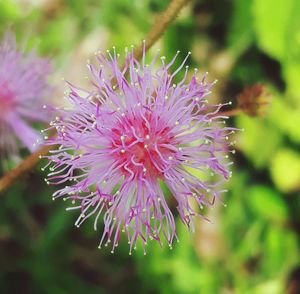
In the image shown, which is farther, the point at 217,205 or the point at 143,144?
the point at 217,205

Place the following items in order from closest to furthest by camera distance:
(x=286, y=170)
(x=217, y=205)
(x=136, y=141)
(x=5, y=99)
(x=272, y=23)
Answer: (x=136, y=141) → (x=5, y=99) → (x=272, y=23) → (x=286, y=170) → (x=217, y=205)

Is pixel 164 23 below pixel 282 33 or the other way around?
below

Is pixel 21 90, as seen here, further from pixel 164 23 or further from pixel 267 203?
pixel 267 203

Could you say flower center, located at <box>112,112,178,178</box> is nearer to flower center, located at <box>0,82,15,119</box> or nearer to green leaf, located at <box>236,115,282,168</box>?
flower center, located at <box>0,82,15,119</box>

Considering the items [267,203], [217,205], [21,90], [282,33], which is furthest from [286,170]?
[21,90]

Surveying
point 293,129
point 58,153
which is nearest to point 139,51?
point 58,153

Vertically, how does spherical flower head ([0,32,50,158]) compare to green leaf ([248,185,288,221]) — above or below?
below

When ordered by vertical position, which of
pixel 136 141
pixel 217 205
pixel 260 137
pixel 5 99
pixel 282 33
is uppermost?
pixel 282 33

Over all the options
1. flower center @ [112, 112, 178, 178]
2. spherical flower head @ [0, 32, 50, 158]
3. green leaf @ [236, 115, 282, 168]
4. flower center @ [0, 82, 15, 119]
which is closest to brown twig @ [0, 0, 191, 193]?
flower center @ [112, 112, 178, 178]
